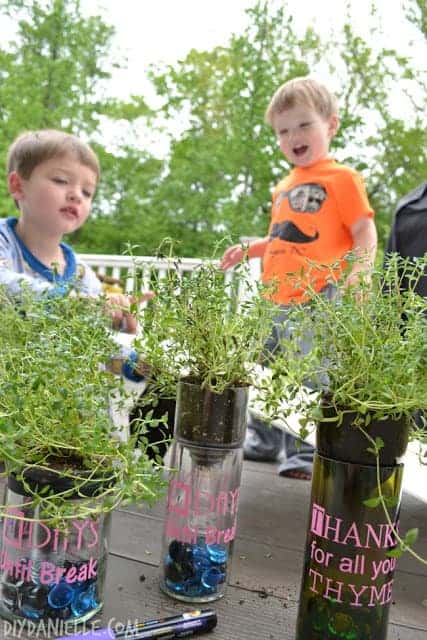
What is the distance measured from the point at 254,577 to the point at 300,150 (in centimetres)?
150

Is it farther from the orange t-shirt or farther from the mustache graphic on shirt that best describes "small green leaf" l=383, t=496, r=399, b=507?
the mustache graphic on shirt

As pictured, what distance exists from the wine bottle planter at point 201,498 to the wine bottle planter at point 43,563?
108 mm

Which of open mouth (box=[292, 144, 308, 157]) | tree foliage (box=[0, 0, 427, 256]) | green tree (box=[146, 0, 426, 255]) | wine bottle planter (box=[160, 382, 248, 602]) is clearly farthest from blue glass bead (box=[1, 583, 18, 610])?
green tree (box=[146, 0, 426, 255])

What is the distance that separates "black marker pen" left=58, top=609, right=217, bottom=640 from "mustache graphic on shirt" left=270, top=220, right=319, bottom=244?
1356 millimetres

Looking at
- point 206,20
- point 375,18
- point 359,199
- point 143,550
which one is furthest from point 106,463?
point 206,20

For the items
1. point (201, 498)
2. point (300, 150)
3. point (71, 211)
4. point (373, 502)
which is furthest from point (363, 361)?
point (300, 150)

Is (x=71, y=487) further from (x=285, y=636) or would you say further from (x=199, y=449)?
(x=285, y=636)

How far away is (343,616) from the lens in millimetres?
558

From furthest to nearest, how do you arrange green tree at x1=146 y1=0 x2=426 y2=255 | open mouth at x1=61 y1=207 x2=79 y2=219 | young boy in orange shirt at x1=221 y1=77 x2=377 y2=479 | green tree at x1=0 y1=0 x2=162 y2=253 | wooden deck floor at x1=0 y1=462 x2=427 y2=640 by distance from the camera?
green tree at x1=0 y1=0 x2=162 y2=253
green tree at x1=146 y1=0 x2=426 y2=255
young boy in orange shirt at x1=221 y1=77 x2=377 y2=479
open mouth at x1=61 y1=207 x2=79 y2=219
wooden deck floor at x1=0 y1=462 x2=427 y2=640

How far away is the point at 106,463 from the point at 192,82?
7.54m

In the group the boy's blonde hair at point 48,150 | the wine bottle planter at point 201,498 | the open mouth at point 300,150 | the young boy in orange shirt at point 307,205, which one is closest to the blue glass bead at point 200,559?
the wine bottle planter at point 201,498

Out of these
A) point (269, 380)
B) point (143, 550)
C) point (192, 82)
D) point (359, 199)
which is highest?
point (192, 82)

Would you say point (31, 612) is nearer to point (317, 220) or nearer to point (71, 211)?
point (71, 211)

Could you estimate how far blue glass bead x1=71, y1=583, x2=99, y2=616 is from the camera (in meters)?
0.58
